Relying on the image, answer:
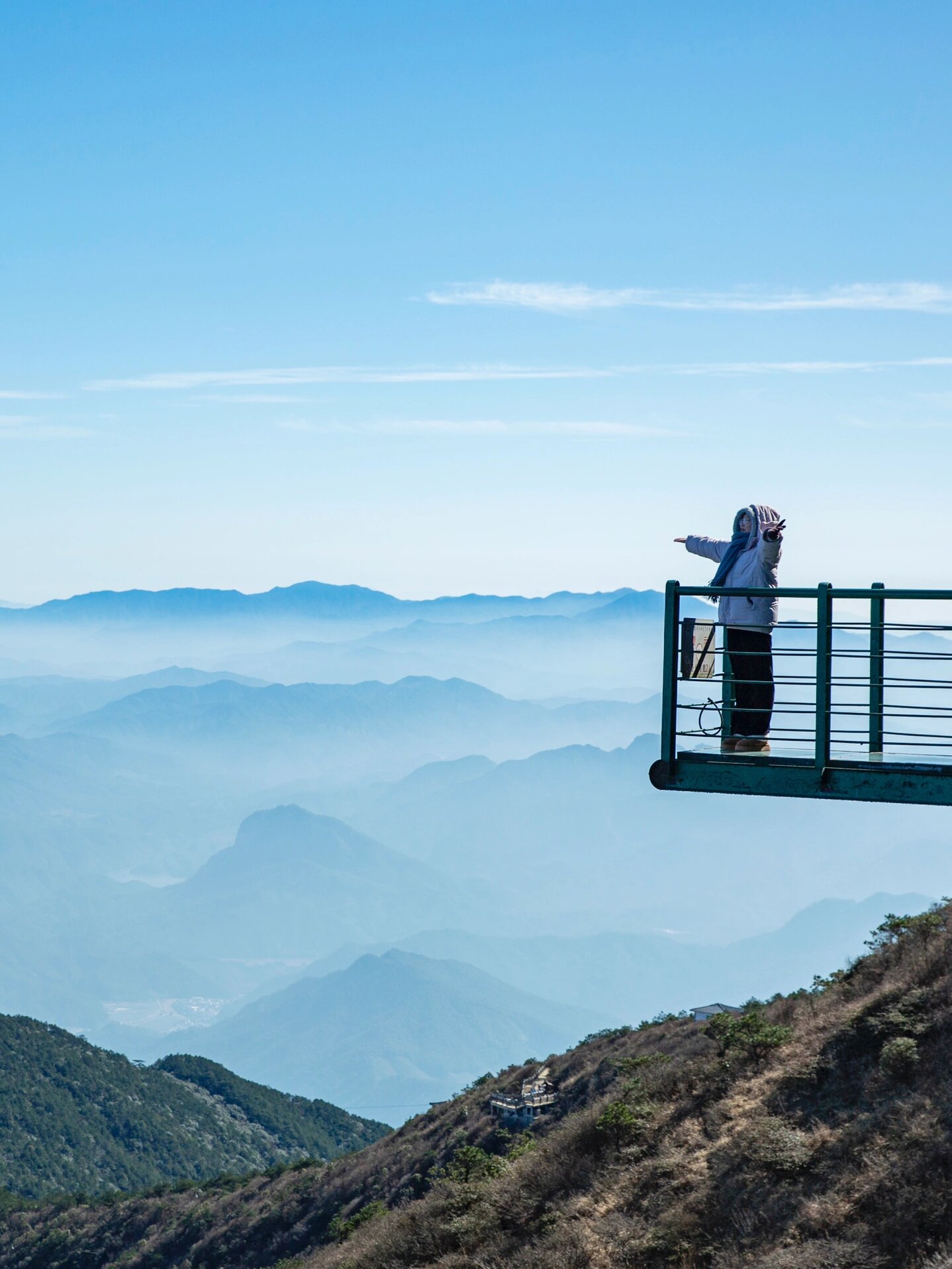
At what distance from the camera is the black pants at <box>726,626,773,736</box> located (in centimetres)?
1231

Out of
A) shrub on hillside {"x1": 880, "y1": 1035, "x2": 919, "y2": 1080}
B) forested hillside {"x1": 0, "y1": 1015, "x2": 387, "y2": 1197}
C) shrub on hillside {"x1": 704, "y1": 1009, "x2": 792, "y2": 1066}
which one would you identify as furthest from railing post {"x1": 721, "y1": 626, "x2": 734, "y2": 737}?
forested hillside {"x1": 0, "y1": 1015, "x2": 387, "y2": 1197}

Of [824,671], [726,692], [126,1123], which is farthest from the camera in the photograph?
[126,1123]

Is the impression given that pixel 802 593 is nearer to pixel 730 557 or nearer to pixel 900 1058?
pixel 730 557

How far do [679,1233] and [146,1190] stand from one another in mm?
49551

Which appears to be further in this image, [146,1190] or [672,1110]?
[146,1190]

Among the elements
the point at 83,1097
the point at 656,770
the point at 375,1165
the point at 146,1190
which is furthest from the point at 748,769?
the point at 83,1097

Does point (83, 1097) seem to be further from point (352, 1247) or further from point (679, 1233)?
point (679, 1233)

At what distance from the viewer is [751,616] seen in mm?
12133

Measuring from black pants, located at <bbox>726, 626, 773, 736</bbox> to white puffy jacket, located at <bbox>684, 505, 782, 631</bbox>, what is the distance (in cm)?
15

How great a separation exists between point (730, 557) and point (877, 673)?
6.11 ft

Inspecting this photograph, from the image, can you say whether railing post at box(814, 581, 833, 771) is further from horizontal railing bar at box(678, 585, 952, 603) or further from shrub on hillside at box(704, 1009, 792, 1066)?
shrub on hillside at box(704, 1009, 792, 1066)

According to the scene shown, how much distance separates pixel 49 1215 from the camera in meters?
54.1

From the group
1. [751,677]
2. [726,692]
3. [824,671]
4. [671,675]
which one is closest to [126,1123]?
[726,692]

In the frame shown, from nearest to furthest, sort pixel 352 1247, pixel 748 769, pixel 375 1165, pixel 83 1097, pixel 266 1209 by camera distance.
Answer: pixel 748 769, pixel 352 1247, pixel 375 1165, pixel 266 1209, pixel 83 1097
